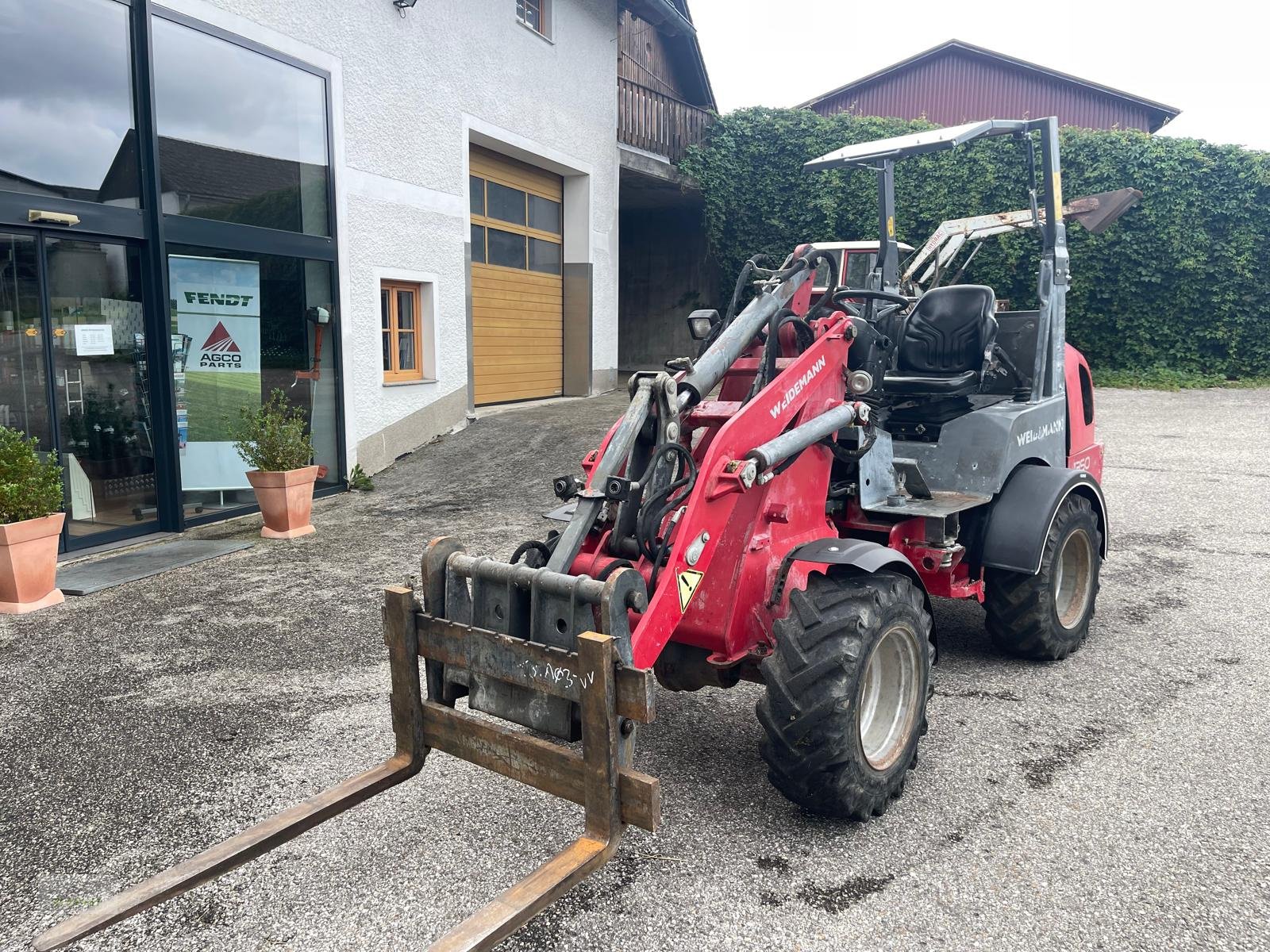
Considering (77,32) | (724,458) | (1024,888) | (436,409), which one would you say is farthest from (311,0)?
(1024,888)

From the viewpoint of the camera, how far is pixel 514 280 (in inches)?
573

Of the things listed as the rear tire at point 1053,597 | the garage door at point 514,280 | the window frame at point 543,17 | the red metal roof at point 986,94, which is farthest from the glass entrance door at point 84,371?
the red metal roof at point 986,94

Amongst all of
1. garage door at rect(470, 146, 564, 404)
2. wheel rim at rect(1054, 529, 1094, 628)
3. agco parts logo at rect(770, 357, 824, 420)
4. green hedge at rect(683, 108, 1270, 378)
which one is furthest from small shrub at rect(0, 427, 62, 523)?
green hedge at rect(683, 108, 1270, 378)

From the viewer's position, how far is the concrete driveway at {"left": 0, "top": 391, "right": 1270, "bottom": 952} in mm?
2869

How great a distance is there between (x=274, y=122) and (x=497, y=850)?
26.6ft

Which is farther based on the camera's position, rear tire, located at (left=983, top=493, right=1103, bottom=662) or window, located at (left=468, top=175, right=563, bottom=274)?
window, located at (left=468, top=175, right=563, bottom=274)

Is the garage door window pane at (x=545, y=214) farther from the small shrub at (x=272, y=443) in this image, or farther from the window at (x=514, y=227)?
the small shrub at (x=272, y=443)

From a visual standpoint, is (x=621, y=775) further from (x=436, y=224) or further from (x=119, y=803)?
(x=436, y=224)

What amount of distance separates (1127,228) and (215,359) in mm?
14681

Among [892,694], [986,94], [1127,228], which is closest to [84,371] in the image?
[892,694]

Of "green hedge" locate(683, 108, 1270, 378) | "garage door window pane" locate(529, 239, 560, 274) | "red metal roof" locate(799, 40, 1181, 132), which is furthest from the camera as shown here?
"red metal roof" locate(799, 40, 1181, 132)

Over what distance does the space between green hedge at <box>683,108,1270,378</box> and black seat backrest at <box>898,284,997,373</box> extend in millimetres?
12198

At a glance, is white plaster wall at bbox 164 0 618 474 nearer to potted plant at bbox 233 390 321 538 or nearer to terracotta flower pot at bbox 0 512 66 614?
potted plant at bbox 233 390 321 538

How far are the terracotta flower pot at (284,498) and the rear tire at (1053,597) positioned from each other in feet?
18.7
